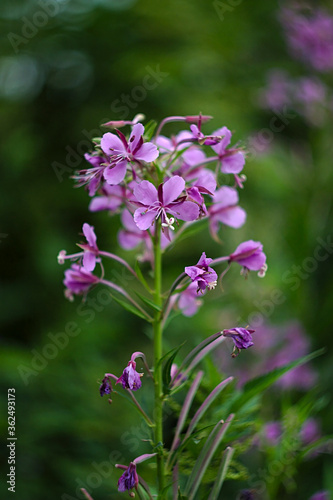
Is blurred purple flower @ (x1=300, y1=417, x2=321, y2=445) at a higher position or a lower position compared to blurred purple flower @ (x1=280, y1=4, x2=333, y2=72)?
lower

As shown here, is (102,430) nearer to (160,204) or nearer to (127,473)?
(127,473)

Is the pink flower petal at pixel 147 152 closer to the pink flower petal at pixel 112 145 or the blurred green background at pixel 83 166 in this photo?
the pink flower petal at pixel 112 145

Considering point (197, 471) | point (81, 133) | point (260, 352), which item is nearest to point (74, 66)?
point (81, 133)

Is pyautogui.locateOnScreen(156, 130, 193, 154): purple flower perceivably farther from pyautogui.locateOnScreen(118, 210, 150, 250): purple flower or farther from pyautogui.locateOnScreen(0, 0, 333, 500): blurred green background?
pyautogui.locateOnScreen(0, 0, 333, 500): blurred green background

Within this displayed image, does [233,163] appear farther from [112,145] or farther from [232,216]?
[112,145]

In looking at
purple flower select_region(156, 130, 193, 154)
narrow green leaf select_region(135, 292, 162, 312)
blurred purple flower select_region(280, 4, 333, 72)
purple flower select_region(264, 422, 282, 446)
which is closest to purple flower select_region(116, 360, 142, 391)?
narrow green leaf select_region(135, 292, 162, 312)

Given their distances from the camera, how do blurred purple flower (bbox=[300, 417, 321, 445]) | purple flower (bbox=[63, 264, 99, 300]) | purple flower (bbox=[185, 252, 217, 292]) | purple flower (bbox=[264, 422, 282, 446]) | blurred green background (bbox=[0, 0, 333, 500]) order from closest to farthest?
purple flower (bbox=[185, 252, 217, 292])
purple flower (bbox=[63, 264, 99, 300])
purple flower (bbox=[264, 422, 282, 446])
blurred purple flower (bbox=[300, 417, 321, 445])
blurred green background (bbox=[0, 0, 333, 500])

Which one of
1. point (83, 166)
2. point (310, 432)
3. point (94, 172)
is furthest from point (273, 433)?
point (83, 166)
